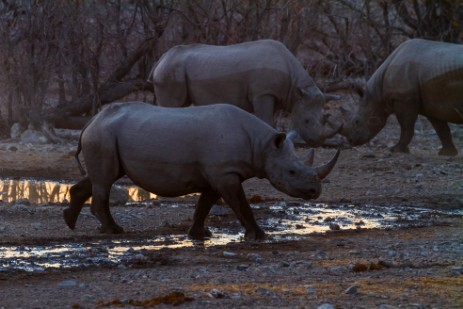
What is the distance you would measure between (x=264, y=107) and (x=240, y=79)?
48cm

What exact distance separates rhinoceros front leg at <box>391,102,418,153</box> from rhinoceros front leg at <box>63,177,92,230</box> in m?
7.13

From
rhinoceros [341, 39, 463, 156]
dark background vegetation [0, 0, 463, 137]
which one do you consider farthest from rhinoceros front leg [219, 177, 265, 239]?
dark background vegetation [0, 0, 463, 137]

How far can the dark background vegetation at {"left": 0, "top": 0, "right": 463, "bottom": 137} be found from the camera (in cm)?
1714

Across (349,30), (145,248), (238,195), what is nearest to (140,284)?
(145,248)

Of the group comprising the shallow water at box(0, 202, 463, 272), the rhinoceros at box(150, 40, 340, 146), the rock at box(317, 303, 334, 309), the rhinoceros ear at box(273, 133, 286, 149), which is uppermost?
the rhinoceros at box(150, 40, 340, 146)

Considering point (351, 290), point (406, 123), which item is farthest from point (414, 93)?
point (351, 290)

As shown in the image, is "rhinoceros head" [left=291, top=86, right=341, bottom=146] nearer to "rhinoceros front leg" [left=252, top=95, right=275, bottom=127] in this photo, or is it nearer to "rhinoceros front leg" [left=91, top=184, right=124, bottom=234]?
"rhinoceros front leg" [left=252, top=95, right=275, bottom=127]

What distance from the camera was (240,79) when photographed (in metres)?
14.3

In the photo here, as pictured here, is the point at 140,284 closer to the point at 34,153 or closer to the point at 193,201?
the point at 193,201

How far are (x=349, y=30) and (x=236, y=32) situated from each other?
9.34 feet

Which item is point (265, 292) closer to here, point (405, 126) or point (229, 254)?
Result: point (229, 254)

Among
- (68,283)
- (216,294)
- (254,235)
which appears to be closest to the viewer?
(216,294)

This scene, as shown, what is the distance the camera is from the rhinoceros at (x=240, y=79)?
1416 centimetres

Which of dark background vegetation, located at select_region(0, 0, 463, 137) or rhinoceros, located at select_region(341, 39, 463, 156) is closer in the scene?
rhinoceros, located at select_region(341, 39, 463, 156)
